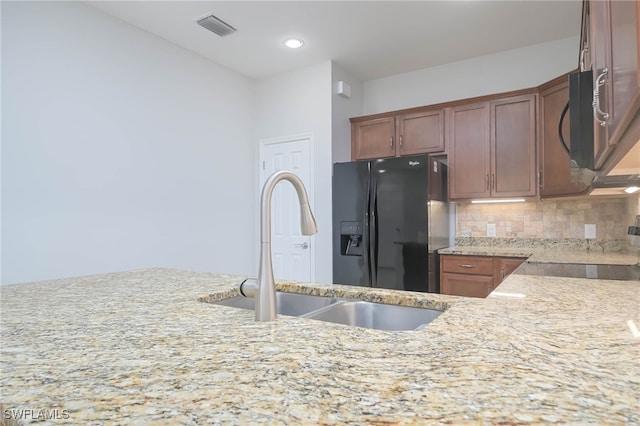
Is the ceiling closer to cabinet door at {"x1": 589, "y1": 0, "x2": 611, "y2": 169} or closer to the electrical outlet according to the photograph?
the electrical outlet

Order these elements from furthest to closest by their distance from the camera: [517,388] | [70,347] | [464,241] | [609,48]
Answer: [464,241]
[609,48]
[70,347]
[517,388]

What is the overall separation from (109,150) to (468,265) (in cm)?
308

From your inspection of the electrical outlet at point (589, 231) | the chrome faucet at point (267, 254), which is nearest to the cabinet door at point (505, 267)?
the electrical outlet at point (589, 231)

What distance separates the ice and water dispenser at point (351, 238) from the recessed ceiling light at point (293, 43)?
1.73m

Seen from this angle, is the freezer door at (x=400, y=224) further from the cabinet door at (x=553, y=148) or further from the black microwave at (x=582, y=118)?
the black microwave at (x=582, y=118)

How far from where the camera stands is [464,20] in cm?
297

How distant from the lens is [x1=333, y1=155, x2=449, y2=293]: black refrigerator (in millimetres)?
3109

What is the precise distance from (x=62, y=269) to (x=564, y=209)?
4.07 meters

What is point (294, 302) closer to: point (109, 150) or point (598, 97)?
point (598, 97)

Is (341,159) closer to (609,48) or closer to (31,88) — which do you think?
(31,88)

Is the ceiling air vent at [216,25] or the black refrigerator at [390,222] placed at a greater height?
the ceiling air vent at [216,25]

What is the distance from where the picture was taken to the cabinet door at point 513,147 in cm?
310

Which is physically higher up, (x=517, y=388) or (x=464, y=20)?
(x=464, y=20)

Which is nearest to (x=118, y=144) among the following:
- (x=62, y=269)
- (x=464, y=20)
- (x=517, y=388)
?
(x=62, y=269)
